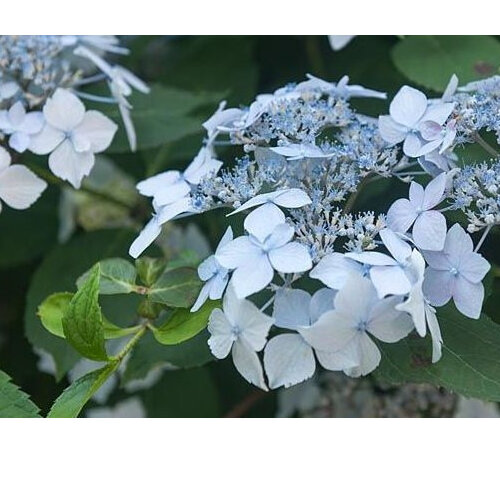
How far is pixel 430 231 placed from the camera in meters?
0.77

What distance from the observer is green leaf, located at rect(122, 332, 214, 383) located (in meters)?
0.94

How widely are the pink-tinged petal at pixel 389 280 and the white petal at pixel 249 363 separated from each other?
111mm

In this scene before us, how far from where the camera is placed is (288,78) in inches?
55.9

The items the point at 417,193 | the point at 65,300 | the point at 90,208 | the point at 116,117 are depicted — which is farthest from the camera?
the point at 90,208

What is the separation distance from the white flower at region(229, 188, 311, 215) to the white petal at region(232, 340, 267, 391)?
114 mm

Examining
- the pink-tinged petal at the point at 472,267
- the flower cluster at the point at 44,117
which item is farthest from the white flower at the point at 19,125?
the pink-tinged petal at the point at 472,267

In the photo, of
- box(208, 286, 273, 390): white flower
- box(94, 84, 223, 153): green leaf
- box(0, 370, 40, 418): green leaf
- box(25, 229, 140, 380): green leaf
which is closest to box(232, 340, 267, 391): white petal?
box(208, 286, 273, 390): white flower

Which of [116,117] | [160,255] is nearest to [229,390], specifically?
[160,255]

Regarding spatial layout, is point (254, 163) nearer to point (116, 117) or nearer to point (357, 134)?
point (357, 134)

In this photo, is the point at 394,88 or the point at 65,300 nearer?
the point at 65,300

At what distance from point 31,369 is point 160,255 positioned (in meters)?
0.30

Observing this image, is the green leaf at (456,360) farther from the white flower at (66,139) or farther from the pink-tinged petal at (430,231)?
the white flower at (66,139)

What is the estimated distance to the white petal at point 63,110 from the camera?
3.35ft

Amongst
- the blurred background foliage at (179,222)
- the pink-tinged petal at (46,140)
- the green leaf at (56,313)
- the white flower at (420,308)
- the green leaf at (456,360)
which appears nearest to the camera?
the white flower at (420,308)
